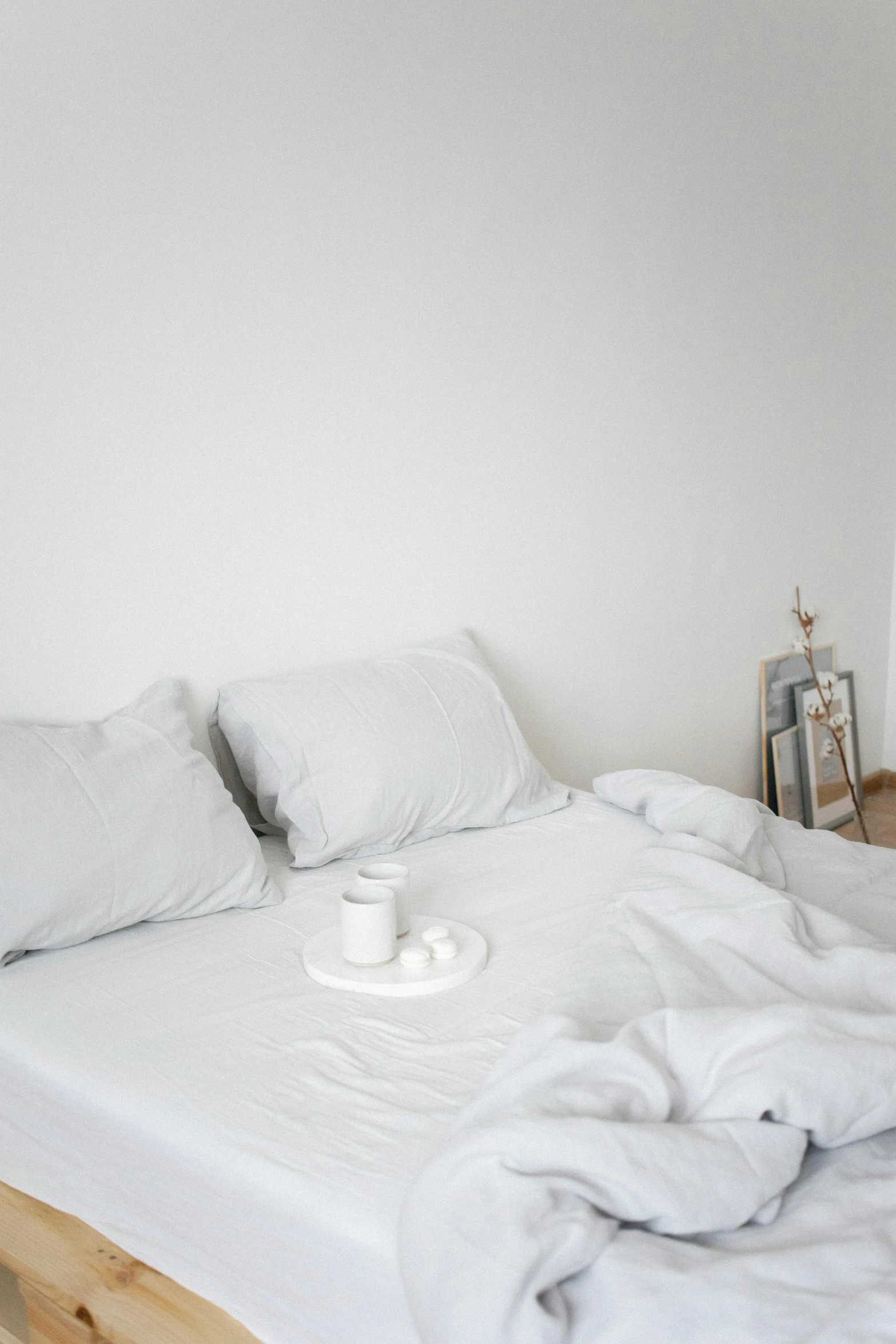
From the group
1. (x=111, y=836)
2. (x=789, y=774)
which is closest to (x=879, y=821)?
(x=789, y=774)

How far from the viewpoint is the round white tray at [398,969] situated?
1517mm

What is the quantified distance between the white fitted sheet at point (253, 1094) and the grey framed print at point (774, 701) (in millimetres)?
2047

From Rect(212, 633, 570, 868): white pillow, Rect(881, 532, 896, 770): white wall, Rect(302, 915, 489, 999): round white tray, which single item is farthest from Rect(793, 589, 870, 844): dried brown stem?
Rect(302, 915, 489, 999): round white tray

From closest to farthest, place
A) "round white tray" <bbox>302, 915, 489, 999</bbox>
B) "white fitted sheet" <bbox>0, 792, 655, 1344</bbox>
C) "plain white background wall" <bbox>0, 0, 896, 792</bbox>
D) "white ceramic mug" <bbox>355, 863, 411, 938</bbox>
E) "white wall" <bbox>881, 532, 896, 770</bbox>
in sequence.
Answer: "white fitted sheet" <bbox>0, 792, 655, 1344</bbox>
"round white tray" <bbox>302, 915, 489, 999</bbox>
"white ceramic mug" <bbox>355, 863, 411, 938</bbox>
"plain white background wall" <bbox>0, 0, 896, 792</bbox>
"white wall" <bbox>881, 532, 896, 770</bbox>

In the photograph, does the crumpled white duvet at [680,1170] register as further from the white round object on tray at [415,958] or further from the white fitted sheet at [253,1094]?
the white round object on tray at [415,958]

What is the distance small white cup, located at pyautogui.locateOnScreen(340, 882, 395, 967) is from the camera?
154 centimetres

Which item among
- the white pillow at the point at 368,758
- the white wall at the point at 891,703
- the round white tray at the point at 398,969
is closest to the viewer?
the round white tray at the point at 398,969

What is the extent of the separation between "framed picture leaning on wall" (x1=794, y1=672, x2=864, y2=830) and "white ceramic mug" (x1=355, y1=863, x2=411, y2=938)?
2.49 metres

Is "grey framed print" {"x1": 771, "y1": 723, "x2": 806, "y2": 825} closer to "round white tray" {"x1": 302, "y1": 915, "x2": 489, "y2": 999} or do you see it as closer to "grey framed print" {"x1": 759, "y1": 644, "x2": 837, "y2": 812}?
"grey framed print" {"x1": 759, "y1": 644, "x2": 837, "y2": 812}

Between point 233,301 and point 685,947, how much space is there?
1406mm

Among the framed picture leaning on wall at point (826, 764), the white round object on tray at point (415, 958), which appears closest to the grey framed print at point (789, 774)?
the framed picture leaning on wall at point (826, 764)

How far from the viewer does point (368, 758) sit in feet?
6.87

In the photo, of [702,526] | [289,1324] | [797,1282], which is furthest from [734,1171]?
[702,526]

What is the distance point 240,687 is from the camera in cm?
214
